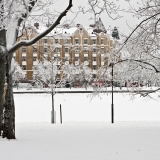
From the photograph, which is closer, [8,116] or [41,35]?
[41,35]

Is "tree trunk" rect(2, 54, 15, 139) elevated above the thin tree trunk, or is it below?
below

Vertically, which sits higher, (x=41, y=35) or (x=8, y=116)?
(x=41, y=35)

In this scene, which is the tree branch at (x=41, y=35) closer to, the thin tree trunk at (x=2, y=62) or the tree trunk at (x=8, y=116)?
the thin tree trunk at (x=2, y=62)

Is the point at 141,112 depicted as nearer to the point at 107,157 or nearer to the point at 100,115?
the point at 100,115

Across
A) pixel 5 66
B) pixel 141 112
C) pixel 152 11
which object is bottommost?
pixel 141 112

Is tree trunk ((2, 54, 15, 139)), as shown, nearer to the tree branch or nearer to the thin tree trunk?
the thin tree trunk

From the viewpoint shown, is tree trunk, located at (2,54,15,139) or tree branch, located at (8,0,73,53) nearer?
tree branch, located at (8,0,73,53)

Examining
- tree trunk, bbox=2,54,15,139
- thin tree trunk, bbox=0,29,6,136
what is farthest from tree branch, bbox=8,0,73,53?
tree trunk, bbox=2,54,15,139

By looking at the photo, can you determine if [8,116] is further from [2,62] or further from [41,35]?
[41,35]

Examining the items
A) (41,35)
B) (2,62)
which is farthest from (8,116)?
(41,35)

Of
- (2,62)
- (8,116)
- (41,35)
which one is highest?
(41,35)

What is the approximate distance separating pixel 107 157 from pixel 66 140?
2621 mm

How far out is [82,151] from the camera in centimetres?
730

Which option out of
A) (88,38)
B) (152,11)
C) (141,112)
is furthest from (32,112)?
(88,38)
